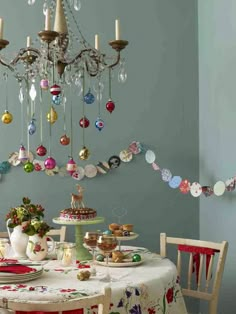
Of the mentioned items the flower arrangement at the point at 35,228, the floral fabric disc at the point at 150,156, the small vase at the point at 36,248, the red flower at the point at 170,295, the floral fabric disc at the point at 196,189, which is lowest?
the red flower at the point at 170,295

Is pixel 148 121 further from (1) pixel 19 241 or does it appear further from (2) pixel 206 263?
(1) pixel 19 241

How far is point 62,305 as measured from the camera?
5.42 ft

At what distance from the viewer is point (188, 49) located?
3.95 m

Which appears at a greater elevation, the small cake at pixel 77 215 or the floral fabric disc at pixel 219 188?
the floral fabric disc at pixel 219 188

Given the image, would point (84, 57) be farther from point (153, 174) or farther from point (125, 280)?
point (153, 174)

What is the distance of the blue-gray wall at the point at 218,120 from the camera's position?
3.51m

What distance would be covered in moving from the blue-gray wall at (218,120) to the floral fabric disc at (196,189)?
114 millimetres

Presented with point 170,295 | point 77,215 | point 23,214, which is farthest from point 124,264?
point 23,214

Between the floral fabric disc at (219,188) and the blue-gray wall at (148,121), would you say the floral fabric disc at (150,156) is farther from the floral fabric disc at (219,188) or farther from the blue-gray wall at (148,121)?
the floral fabric disc at (219,188)

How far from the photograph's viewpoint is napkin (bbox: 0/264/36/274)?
90.1 inches

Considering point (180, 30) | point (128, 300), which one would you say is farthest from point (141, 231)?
point (128, 300)

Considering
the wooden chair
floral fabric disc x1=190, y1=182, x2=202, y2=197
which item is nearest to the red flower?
the wooden chair

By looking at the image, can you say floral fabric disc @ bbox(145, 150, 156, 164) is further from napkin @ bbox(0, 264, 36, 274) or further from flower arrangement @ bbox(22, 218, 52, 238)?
napkin @ bbox(0, 264, 36, 274)

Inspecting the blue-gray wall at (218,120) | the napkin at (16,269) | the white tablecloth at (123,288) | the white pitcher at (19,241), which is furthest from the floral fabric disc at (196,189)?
the napkin at (16,269)
